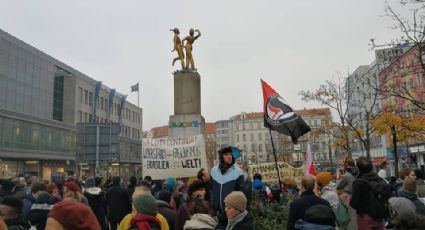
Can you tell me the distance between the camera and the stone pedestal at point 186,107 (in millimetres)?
13562

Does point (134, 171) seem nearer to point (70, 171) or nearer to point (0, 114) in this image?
point (70, 171)

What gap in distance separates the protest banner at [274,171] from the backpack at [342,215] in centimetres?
631

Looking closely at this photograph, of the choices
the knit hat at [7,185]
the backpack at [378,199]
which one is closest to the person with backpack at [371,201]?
the backpack at [378,199]

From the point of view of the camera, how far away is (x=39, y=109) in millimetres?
58469

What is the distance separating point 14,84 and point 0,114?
869 centimetres

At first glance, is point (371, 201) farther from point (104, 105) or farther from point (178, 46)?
point (104, 105)

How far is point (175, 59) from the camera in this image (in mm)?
14203

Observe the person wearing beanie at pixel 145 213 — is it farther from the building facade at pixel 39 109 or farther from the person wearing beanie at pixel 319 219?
the building facade at pixel 39 109

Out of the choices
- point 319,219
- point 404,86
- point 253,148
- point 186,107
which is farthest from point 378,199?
point 253,148

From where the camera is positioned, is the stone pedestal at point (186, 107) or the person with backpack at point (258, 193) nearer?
the person with backpack at point (258, 193)

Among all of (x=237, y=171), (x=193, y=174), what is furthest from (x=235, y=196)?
(x=193, y=174)

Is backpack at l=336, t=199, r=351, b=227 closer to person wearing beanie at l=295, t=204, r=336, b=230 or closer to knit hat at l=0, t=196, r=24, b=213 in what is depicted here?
person wearing beanie at l=295, t=204, r=336, b=230

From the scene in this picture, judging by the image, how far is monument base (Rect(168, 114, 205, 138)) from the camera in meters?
13.5

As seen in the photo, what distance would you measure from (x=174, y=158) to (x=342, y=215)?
6.08 m
